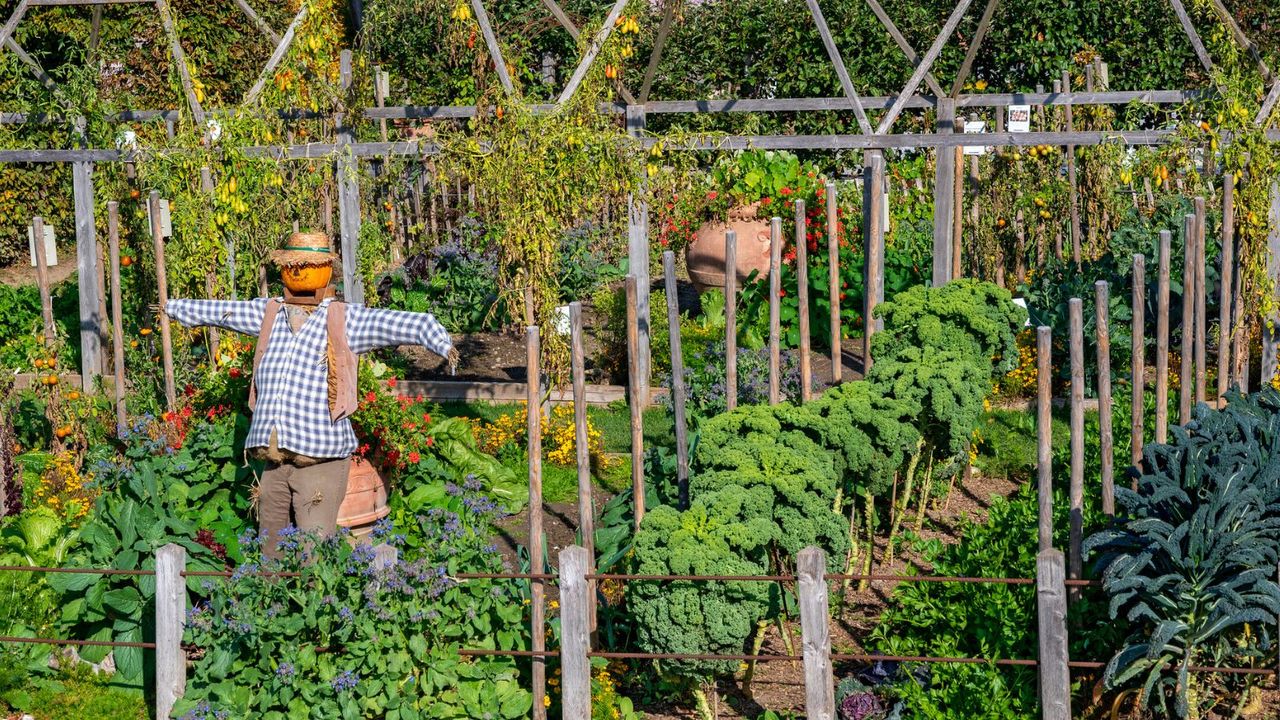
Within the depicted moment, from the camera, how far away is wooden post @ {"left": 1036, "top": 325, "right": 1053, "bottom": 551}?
598 cm

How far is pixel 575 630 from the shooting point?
18.2 ft

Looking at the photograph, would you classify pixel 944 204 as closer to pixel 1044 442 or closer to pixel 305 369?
pixel 1044 442

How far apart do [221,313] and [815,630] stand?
110 inches

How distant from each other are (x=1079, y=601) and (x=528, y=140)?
440 cm

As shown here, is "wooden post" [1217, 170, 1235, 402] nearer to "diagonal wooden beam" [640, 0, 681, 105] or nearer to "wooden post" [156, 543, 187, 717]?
"diagonal wooden beam" [640, 0, 681, 105]

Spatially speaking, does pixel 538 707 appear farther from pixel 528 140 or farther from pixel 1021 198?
pixel 1021 198

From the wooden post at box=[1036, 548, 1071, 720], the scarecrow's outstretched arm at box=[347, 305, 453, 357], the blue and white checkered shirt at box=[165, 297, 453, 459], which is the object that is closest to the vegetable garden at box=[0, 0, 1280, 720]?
the wooden post at box=[1036, 548, 1071, 720]

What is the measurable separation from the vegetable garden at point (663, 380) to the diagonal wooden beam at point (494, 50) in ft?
0.07

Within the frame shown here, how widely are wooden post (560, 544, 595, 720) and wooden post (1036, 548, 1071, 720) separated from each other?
1549mm

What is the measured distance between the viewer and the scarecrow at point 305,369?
6285 mm

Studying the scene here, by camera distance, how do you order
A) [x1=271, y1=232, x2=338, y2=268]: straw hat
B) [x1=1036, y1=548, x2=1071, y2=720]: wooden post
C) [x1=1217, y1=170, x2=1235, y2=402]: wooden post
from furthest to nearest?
1. [x1=1217, y1=170, x2=1235, y2=402]: wooden post
2. [x1=271, y1=232, x2=338, y2=268]: straw hat
3. [x1=1036, y1=548, x2=1071, y2=720]: wooden post

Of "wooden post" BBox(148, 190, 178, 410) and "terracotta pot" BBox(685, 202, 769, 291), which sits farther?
"terracotta pot" BBox(685, 202, 769, 291)

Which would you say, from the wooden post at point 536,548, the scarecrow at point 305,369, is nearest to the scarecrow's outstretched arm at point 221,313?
the scarecrow at point 305,369

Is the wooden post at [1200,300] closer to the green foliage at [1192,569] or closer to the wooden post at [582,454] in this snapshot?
the green foliage at [1192,569]
